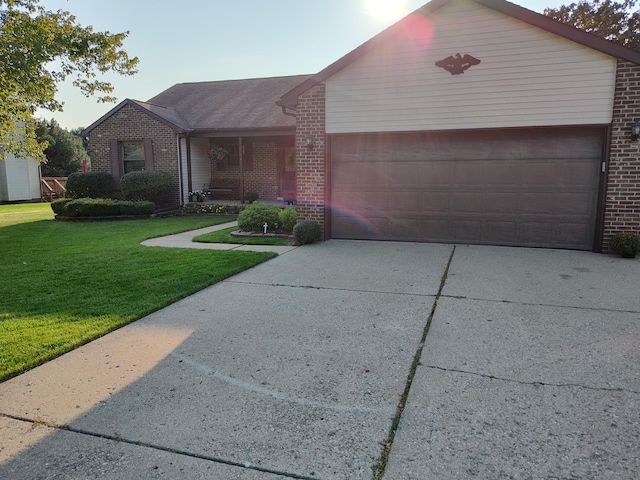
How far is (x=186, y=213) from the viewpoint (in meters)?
16.8

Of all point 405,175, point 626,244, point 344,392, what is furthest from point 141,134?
point 344,392

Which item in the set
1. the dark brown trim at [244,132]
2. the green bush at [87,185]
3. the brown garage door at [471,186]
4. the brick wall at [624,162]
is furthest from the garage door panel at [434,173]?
the green bush at [87,185]

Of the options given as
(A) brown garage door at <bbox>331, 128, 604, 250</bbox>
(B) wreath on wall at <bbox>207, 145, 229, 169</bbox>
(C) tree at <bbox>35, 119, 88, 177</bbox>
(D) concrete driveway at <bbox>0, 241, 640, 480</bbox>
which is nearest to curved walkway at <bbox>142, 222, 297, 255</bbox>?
(A) brown garage door at <bbox>331, 128, 604, 250</bbox>

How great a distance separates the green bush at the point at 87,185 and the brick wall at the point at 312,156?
1028 cm

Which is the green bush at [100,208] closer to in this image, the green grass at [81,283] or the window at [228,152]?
the green grass at [81,283]

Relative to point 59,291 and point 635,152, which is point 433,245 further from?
point 59,291

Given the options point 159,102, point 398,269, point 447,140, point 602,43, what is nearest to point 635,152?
point 602,43

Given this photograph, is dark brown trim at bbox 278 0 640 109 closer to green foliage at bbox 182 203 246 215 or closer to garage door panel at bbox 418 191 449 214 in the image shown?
garage door panel at bbox 418 191 449 214

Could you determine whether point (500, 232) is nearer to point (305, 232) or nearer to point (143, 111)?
point (305, 232)

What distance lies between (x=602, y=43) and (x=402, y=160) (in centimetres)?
416

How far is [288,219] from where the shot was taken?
35.7ft

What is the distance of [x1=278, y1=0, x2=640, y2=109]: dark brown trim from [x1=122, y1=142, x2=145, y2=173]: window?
9882mm

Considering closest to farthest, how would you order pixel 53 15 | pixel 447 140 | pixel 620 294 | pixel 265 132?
pixel 620 294 → pixel 447 140 → pixel 53 15 → pixel 265 132

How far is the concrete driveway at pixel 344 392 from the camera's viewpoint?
8.13 feet
